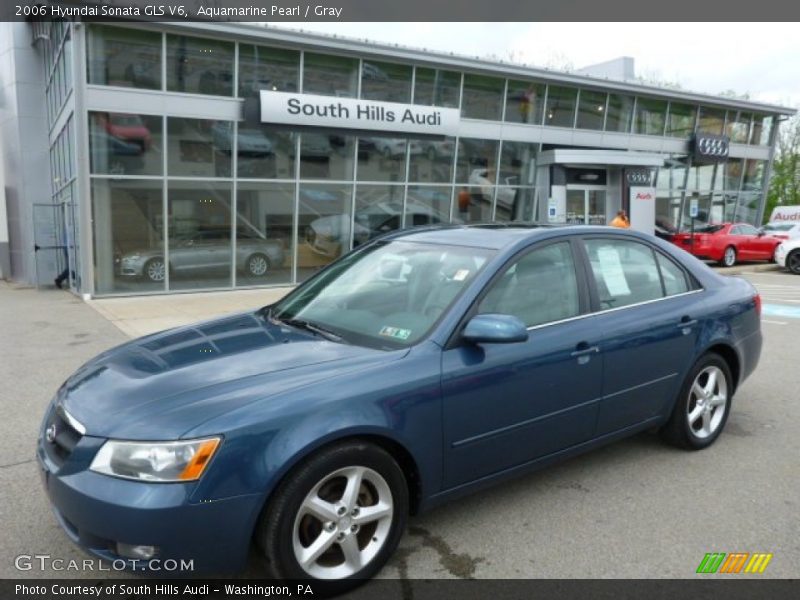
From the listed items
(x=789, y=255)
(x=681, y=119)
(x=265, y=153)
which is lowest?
(x=789, y=255)

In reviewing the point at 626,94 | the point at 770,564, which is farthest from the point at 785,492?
the point at 626,94

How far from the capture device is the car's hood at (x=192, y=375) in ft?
8.45

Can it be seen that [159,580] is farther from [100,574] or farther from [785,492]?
[785,492]

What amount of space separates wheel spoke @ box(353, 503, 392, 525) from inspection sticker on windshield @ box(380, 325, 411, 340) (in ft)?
2.61

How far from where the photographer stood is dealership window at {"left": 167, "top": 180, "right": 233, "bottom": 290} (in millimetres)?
13992

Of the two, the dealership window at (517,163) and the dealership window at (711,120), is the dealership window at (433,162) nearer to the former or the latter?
the dealership window at (517,163)

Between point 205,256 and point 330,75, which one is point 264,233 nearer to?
point 205,256

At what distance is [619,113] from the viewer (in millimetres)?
21594

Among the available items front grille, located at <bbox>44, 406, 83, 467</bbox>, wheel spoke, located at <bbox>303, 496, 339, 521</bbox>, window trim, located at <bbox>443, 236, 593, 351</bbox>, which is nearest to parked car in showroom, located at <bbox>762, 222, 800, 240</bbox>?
window trim, located at <bbox>443, 236, 593, 351</bbox>

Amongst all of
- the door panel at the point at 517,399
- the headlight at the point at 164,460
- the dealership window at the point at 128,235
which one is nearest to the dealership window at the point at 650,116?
the dealership window at the point at 128,235

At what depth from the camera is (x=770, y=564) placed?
3068 millimetres

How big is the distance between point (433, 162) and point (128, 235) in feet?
25.9

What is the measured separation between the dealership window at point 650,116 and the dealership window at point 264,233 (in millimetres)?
13002

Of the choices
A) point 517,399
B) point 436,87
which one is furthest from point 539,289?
point 436,87
